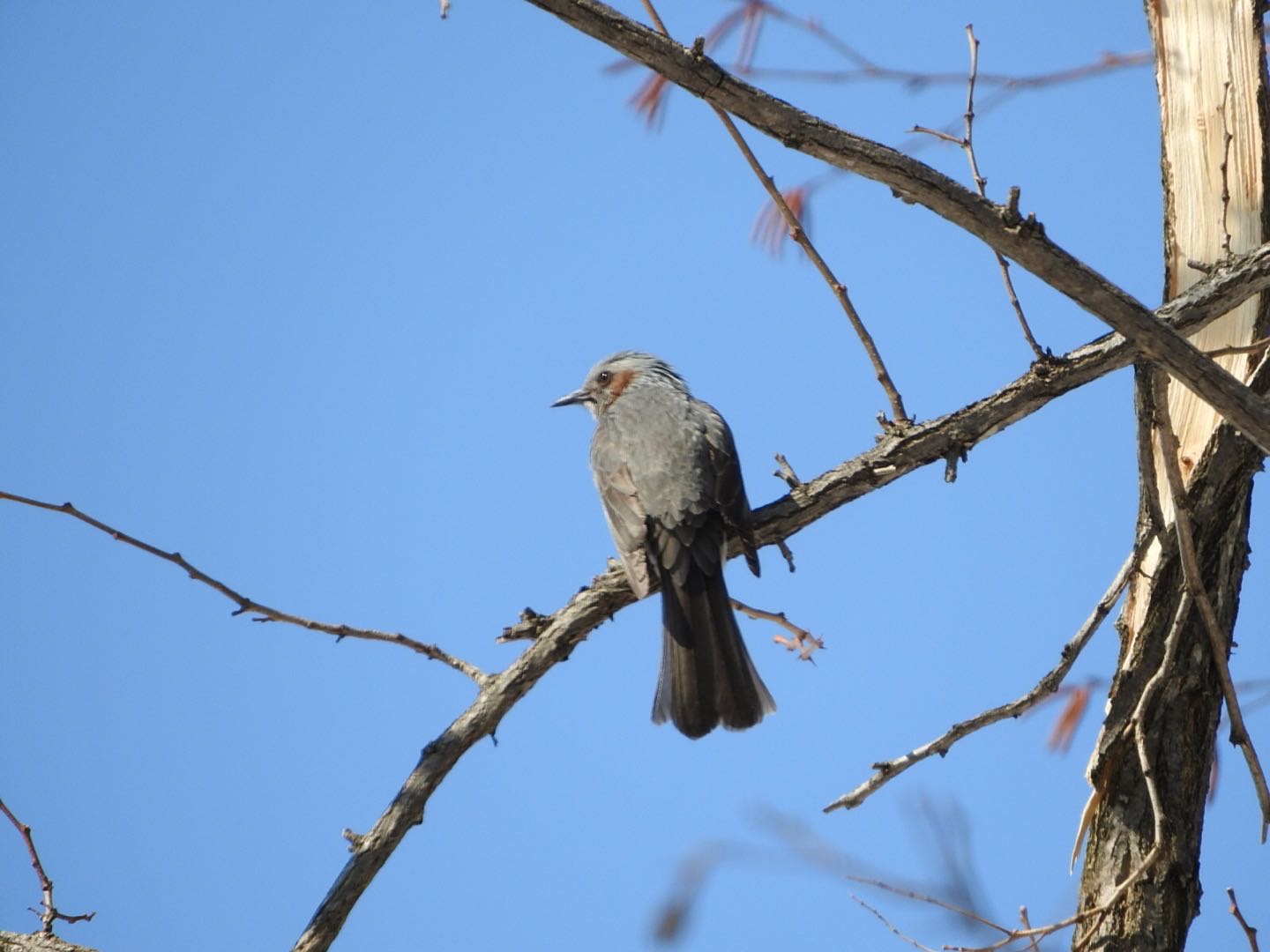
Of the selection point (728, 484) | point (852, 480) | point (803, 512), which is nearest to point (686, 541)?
point (728, 484)

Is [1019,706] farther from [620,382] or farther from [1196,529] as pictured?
[620,382]

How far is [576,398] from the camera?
7.39 meters

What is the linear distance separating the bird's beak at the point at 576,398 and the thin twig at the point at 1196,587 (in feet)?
12.8

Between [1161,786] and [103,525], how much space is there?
11.4ft

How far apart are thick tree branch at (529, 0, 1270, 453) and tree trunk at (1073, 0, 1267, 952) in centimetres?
35

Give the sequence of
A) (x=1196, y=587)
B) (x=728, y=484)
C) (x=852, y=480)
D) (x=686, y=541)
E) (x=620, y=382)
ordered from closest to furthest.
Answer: (x=1196, y=587) < (x=852, y=480) < (x=686, y=541) < (x=728, y=484) < (x=620, y=382)

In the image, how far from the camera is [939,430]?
14.4ft

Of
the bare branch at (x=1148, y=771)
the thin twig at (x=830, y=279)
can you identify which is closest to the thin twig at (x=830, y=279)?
the thin twig at (x=830, y=279)

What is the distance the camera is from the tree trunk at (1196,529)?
167 inches

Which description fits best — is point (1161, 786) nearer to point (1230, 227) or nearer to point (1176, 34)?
point (1230, 227)

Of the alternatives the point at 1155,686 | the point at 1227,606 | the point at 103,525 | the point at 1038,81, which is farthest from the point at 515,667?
the point at 1038,81

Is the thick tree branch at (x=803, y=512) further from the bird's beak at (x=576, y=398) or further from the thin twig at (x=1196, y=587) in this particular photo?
the bird's beak at (x=576, y=398)

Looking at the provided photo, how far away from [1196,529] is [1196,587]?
55 cm

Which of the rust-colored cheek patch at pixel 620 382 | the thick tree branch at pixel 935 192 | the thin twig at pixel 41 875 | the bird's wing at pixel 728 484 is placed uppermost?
the rust-colored cheek patch at pixel 620 382
